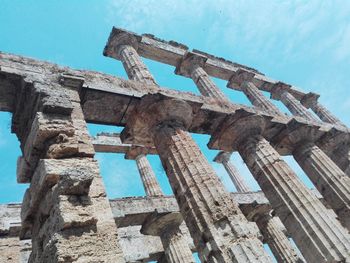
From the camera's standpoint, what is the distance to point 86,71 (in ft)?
28.7

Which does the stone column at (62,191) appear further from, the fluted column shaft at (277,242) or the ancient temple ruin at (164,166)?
the fluted column shaft at (277,242)

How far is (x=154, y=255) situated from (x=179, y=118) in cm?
776

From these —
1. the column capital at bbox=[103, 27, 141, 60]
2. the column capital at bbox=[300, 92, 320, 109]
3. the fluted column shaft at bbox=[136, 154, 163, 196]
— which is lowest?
the fluted column shaft at bbox=[136, 154, 163, 196]

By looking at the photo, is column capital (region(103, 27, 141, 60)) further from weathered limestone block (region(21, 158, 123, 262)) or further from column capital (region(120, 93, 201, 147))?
weathered limestone block (region(21, 158, 123, 262))

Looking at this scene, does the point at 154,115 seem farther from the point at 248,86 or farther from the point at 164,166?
the point at 248,86

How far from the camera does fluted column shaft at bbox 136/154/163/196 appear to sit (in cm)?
1394

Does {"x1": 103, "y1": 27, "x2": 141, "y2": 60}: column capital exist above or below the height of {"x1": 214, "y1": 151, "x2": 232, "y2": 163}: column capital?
above

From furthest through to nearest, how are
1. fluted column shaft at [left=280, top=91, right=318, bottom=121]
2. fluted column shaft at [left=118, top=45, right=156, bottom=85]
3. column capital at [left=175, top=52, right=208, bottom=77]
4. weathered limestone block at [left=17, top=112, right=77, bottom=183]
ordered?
fluted column shaft at [left=280, top=91, right=318, bottom=121]
column capital at [left=175, top=52, right=208, bottom=77]
fluted column shaft at [left=118, top=45, right=156, bottom=85]
weathered limestone block at [left=17, top=112, right=77, bottom=183]

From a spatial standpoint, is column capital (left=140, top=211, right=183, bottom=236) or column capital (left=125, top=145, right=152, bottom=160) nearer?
column capital (left=140, top=211, right=183, bottom=236)

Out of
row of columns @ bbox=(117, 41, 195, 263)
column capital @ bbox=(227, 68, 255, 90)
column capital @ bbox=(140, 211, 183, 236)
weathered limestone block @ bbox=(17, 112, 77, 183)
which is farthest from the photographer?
column capital @ bbox=(227, 68, 255, 90)

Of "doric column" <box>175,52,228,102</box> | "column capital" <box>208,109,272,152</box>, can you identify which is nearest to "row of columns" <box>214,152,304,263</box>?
"column capital" <box>208,109,272,152</box>

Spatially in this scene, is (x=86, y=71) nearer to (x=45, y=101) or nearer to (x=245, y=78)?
(x=45, y=101)

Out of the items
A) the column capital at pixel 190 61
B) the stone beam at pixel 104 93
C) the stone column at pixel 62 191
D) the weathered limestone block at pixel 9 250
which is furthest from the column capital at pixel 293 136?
the weathered limestone block at pixel 9 250

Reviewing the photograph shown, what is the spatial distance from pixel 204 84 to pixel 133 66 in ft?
10.1
